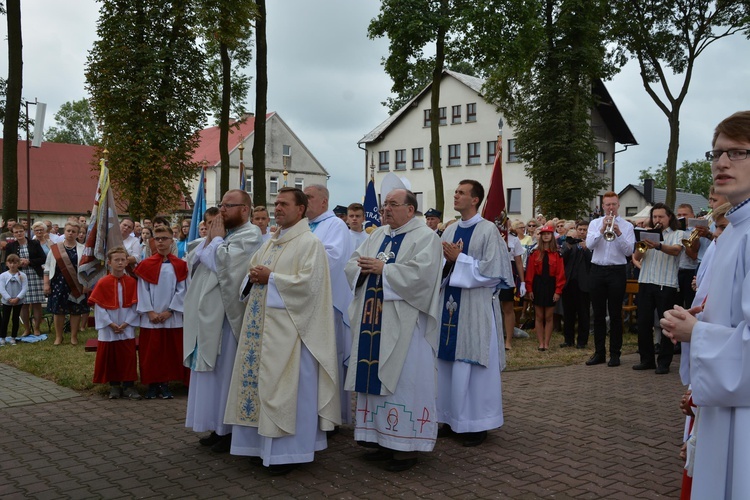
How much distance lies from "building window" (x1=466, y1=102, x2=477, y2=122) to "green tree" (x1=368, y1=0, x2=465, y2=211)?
71.4 feet

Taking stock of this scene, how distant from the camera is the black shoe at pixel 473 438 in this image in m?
6.08

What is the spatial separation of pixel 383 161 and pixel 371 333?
47.0 m

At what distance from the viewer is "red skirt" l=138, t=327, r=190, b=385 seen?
7883 mm

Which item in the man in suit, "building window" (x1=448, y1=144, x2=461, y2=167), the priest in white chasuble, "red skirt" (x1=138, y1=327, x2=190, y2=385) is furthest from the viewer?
"building window" (x1=448, y1=144, x2=461, y2=167)

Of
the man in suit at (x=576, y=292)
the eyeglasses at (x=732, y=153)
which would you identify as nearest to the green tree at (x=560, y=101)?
the man in suit at (x=576, y=292)

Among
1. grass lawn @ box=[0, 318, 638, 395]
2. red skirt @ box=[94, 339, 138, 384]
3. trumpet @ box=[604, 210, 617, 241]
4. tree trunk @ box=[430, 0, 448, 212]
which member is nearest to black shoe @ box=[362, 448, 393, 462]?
red skirt @ box=[94, 339, 138, 384]

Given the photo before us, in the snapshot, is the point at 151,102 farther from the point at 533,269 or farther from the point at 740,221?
the point at 740,221

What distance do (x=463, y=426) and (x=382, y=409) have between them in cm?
99

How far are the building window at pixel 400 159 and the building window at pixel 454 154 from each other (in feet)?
12.2

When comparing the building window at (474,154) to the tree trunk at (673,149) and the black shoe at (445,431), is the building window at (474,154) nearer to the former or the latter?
the tree trunk at (673,149)

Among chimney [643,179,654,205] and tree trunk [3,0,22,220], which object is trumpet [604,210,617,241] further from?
chimney [643,179,654,205]

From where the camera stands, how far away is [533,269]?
11.7 metres

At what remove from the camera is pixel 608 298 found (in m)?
9.73

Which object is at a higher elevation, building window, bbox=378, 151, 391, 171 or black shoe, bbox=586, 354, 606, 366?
building window, bbox=378, 151, 391, 171
